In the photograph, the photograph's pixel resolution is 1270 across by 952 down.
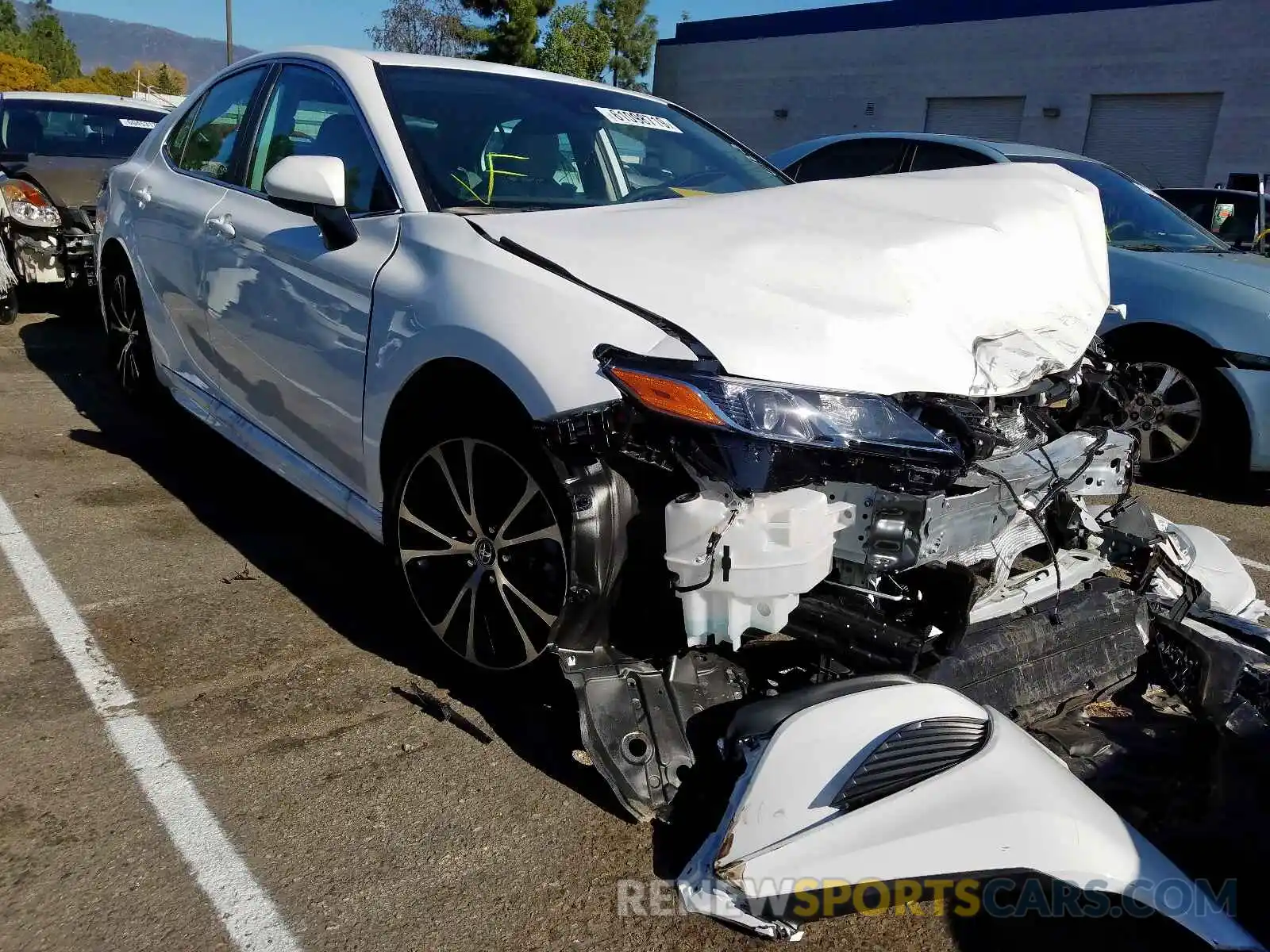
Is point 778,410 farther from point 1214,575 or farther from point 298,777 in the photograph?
point 1214,575

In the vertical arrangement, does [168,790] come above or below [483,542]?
below

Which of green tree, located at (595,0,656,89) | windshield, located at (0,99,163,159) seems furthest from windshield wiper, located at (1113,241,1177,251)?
green tree, located at (595,0,656,89)

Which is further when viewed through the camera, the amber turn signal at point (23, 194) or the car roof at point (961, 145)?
the amber turn signal at point (23, 194)

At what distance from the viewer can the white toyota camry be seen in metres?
1.96

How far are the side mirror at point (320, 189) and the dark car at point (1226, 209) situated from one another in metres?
8.62

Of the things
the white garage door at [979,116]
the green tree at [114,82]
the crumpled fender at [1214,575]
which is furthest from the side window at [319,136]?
the green tree at [114,82]

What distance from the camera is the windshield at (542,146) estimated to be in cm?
299

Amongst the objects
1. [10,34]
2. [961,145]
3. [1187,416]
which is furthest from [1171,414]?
[10,34]

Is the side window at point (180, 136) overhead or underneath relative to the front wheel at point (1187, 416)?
overhead

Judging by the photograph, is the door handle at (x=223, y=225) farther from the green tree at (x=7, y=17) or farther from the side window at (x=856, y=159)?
the green tree at (x=7, y=17)

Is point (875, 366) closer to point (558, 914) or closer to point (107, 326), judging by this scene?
point (558, 914)

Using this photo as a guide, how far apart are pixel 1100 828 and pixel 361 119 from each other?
9.09 ft

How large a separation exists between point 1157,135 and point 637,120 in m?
21.7

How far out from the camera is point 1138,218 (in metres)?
6.02
